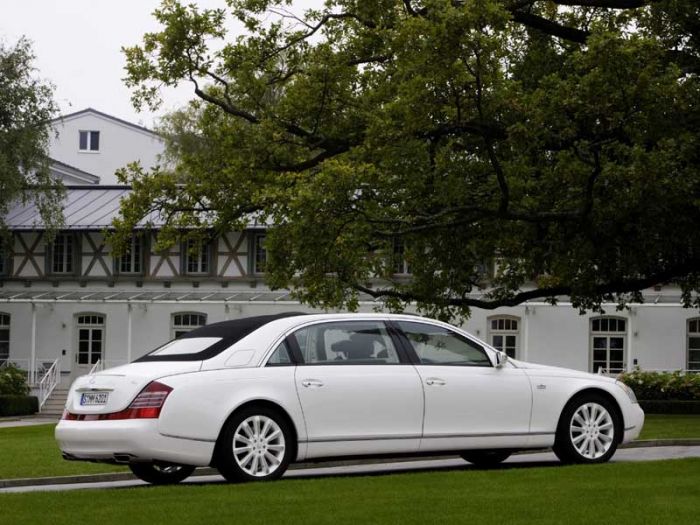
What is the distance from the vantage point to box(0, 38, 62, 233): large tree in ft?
152

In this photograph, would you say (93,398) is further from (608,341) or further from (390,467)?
(608,341)

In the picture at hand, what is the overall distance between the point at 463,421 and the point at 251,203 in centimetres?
1528

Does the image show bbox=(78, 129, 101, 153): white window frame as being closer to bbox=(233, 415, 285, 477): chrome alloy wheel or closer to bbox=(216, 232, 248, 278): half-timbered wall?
bbox=(216, 232, 248, 278): half-timbered wall

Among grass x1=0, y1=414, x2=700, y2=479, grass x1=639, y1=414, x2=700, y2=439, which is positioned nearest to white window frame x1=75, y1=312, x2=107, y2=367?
grass x1=0, y1=414, x2=700, y2=479

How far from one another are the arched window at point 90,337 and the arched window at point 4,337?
2.63 meters

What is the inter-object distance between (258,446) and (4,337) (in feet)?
129

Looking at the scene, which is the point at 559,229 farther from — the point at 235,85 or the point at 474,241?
the point at 235,85

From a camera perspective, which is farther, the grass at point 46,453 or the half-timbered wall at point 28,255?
the half-timbered wall at point 28,255

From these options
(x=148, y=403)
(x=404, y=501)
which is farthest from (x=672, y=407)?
(x=404, y=501)

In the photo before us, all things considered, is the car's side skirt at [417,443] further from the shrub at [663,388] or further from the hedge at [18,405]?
the hedge at [18,405]

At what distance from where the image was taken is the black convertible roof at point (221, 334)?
493 inches

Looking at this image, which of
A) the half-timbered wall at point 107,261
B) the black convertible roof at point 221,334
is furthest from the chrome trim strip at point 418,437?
the half-timbered wall at point 107,261

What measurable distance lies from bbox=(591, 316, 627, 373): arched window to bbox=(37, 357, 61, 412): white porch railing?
17603mm

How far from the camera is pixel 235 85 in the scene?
28547 millimetres
